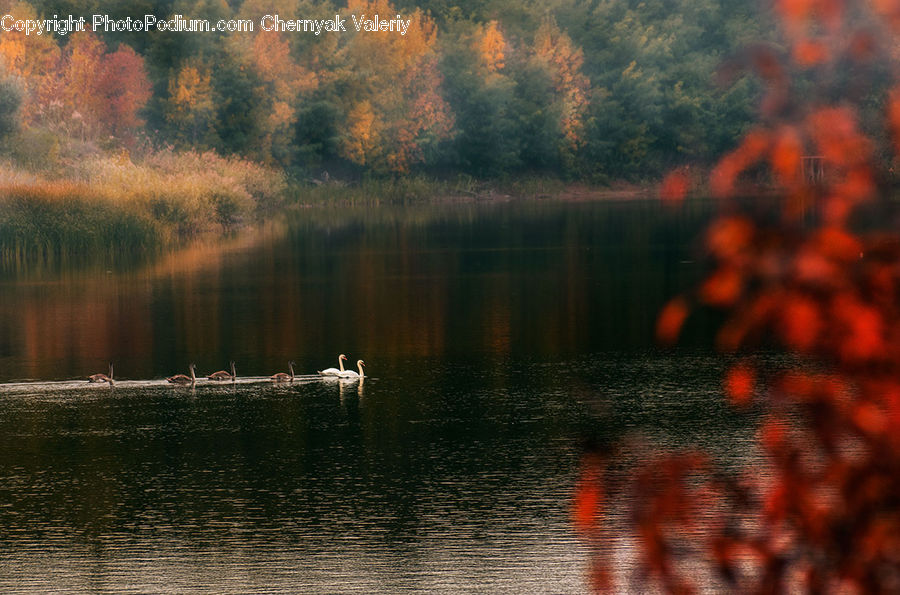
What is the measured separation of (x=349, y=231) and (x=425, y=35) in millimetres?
38682

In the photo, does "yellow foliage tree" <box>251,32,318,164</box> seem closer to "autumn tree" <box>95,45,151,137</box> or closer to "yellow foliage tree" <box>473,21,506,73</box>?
"autumn tree" <box>95,45,151,137</box>

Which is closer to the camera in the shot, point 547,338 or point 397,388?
point 397,388

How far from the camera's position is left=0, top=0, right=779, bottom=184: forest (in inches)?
2847

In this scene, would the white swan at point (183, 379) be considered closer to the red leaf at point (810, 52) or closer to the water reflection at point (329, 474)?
the water reflection at point (329, 474)

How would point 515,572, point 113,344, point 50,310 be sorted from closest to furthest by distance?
1. point 515,572
2. point 113,344
3. point 50,310

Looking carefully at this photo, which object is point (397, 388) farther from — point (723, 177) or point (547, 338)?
point (723, 177)

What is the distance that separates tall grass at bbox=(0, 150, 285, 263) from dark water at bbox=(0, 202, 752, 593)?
4.82 meters

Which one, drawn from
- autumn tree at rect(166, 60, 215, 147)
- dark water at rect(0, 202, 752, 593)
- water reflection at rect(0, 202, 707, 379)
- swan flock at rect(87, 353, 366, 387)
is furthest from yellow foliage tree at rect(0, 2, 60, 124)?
swan flock at rect(87, 353, 366, 387)

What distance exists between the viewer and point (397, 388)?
70.0 ft

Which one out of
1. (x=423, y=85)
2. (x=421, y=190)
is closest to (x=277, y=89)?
(x=421, y=190)

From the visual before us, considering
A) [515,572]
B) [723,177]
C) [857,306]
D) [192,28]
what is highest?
[192,28]

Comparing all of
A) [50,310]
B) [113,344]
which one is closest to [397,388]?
[113,344]

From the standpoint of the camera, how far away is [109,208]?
45.4m

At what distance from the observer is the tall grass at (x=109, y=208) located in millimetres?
43281
